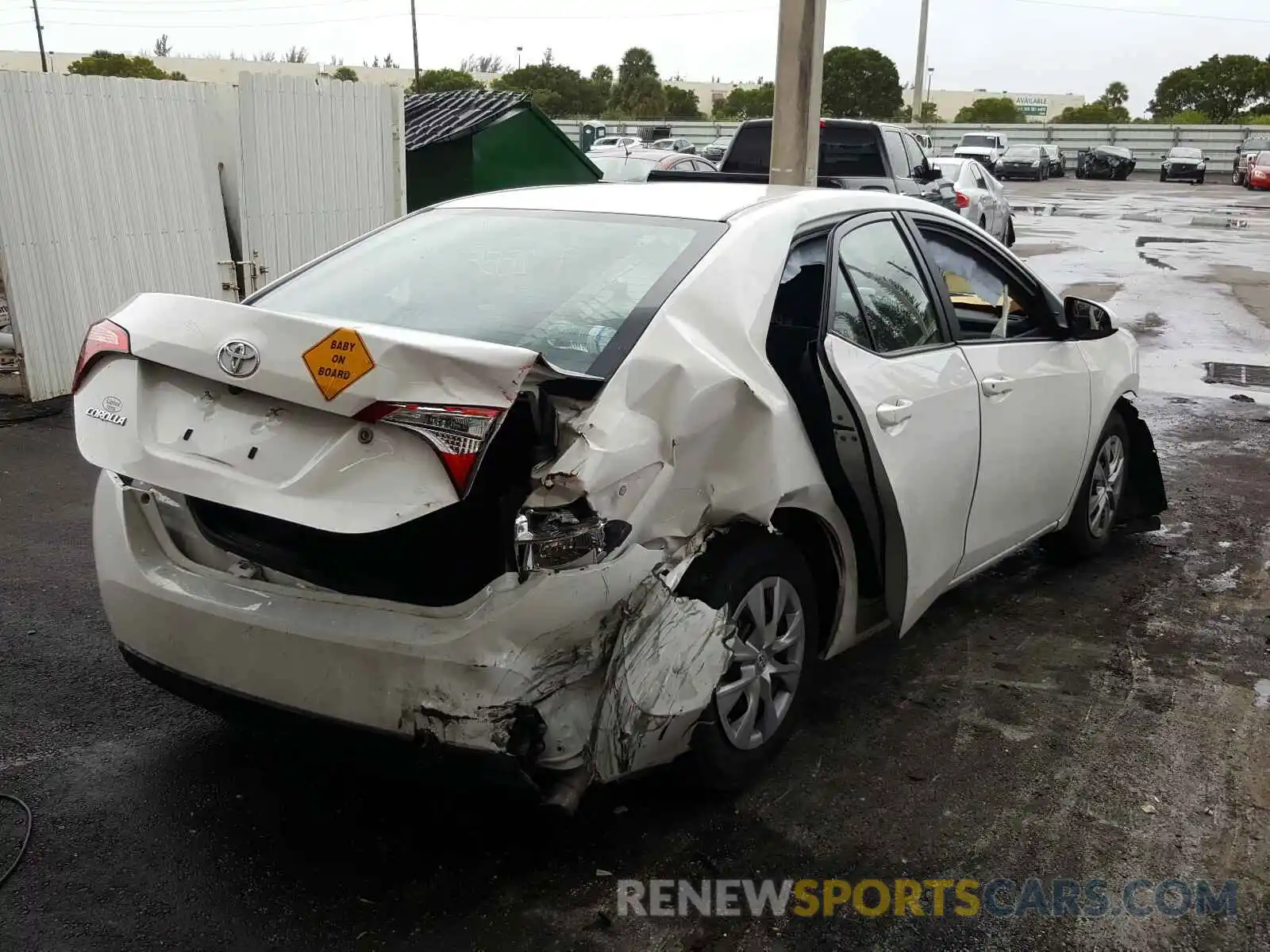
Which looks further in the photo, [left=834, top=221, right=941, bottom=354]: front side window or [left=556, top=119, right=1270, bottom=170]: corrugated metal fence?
[left=556, top=119, right=1270, bottom=170]: corrugated metal fence

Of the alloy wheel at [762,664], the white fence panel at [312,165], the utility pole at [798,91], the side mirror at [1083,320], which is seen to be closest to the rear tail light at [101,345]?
Answer: the alloy wheel at [762,664]

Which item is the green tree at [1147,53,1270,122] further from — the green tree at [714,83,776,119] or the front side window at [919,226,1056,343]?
the front side window at [919,226,1056,343]

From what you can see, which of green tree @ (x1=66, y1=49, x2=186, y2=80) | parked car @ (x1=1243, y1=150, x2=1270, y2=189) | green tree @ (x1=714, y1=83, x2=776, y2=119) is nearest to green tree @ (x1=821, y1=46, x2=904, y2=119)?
green tree @ (x1=714, y1=83, x2=776, y2=119)

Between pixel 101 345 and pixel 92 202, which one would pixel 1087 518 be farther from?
pixel 92 202

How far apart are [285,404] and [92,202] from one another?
20.3 ft

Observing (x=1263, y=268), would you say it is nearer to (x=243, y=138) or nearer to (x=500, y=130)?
(x=500, y=130)

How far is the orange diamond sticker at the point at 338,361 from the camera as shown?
8.23 ft

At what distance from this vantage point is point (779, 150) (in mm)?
8672

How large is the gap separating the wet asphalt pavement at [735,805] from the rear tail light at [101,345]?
107 cm

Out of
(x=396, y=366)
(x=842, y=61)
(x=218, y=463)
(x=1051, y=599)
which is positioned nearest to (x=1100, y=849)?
(x=1051, y=599)

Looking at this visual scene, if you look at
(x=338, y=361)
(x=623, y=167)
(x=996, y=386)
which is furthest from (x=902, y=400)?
(x=623, y=167)

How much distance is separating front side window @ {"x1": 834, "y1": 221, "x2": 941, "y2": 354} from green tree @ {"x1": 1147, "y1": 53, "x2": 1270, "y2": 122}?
6333 centimetres

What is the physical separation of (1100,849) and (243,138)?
302 inches

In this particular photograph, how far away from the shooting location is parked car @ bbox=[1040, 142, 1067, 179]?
144 feet
